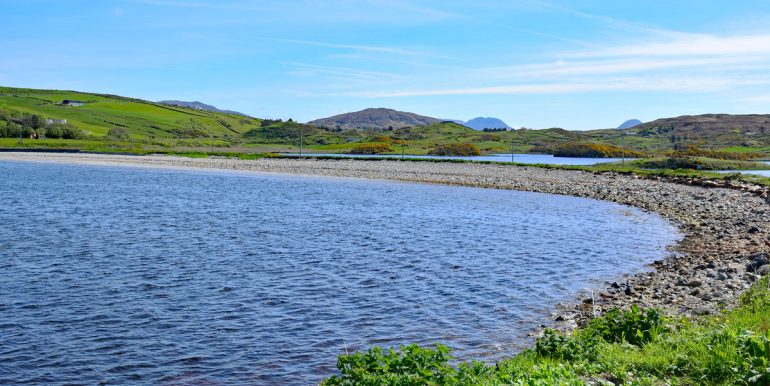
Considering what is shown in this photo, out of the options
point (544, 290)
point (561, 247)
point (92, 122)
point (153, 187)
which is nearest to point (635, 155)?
point (153, 187)

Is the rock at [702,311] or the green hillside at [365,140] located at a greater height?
the green hillside at [365,140]

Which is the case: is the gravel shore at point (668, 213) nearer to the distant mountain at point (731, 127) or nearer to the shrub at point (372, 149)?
the shrub at point (372, 149)

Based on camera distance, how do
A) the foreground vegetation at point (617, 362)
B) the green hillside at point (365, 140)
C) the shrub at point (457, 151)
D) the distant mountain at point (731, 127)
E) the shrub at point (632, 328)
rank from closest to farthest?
1. the foreground vegetation at point (617, 362)
2. the shrub at point (632, 328)
3. the shrub at point (457, 151)
4. the green hillside at point (365, 140)
5. the distant mountain at point (731, 127)

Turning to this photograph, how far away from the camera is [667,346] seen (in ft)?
33.1

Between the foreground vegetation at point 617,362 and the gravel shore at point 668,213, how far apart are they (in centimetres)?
340

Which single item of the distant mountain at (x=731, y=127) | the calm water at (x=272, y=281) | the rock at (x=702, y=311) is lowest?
the calm water at (x=272, y=281)

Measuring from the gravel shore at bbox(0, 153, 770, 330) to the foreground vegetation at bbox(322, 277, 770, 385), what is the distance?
3.40 m

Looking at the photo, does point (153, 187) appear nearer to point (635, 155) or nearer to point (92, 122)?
point (635, 155)

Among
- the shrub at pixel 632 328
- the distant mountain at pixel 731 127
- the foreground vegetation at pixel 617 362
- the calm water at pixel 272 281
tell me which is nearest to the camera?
the foreground vegetation at pixel 617 362

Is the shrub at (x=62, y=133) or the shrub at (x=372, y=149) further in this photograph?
the shrub at (x=62, y=133)

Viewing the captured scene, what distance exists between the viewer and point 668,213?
37531 millimetres

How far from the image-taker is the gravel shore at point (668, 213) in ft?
53.3

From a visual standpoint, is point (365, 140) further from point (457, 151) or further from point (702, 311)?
point (702, 311)

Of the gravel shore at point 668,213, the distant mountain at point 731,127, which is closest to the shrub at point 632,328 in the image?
the gravel shore at point 668,213
